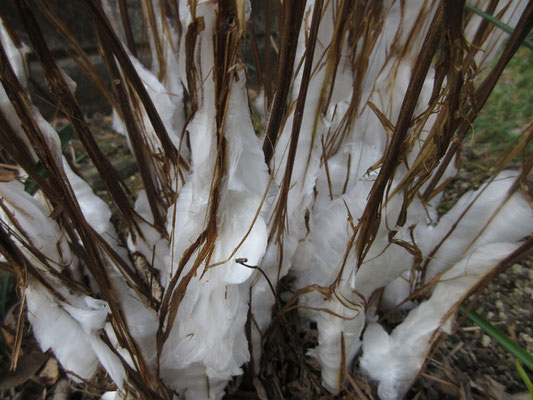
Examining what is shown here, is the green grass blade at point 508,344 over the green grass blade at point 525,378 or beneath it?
→ over

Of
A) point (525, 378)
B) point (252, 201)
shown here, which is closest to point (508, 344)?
point (525, 378)

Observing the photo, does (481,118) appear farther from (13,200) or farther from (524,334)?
(13,200)

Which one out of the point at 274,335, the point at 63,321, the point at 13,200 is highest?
the point at 13,200

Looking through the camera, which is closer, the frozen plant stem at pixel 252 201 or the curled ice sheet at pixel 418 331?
the frozen plant stem at pixel 252 201

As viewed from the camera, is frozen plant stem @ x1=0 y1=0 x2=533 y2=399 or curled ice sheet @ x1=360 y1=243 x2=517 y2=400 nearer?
frozen plant stem @ x1=0 y1=0 x2=533 y2=399

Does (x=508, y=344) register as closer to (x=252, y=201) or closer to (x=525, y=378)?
(x=525, y=378)

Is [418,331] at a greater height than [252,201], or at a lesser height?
lesser

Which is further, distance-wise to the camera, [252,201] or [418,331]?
[418,331]

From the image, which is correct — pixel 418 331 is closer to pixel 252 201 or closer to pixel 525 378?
pixel 525 378

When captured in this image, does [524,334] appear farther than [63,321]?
Yes

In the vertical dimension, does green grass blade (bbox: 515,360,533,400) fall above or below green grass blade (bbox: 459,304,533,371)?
below

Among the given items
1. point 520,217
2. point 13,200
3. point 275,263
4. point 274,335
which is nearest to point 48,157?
point 13,200
